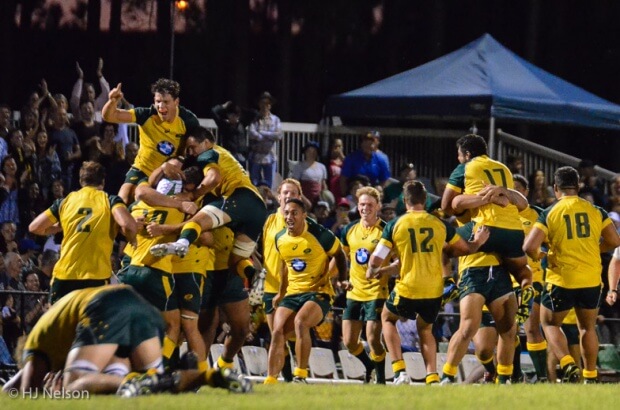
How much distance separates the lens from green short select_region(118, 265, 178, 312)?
14.6 meters

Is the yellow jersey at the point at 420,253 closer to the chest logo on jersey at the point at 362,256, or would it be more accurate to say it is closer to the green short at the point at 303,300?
the green short at the point at 303,300

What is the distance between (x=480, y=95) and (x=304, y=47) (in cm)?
533

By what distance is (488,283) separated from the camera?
15.2 meters

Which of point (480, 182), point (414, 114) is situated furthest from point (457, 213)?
point (414, 114)

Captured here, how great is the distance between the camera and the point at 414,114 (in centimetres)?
2264

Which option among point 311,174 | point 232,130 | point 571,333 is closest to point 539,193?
point 311,174

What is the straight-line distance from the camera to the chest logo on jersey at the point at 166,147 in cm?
1533

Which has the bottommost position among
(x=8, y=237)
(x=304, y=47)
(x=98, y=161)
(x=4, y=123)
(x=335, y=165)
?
(x=8, y=237)

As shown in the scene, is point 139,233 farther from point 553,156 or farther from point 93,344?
point 553,156

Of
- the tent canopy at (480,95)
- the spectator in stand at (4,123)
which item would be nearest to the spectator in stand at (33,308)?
the spectator in stand at (4,123)

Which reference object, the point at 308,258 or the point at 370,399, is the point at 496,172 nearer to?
the point at 308,258

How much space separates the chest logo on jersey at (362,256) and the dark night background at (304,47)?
25.2 feet

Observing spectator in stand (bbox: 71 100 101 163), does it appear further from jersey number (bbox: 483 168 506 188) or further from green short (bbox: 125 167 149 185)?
jersey number (bbox: 483 168 506 188)

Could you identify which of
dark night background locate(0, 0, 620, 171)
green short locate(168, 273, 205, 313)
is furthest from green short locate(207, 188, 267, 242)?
dark night background locate(0, 0, 620, 171)
